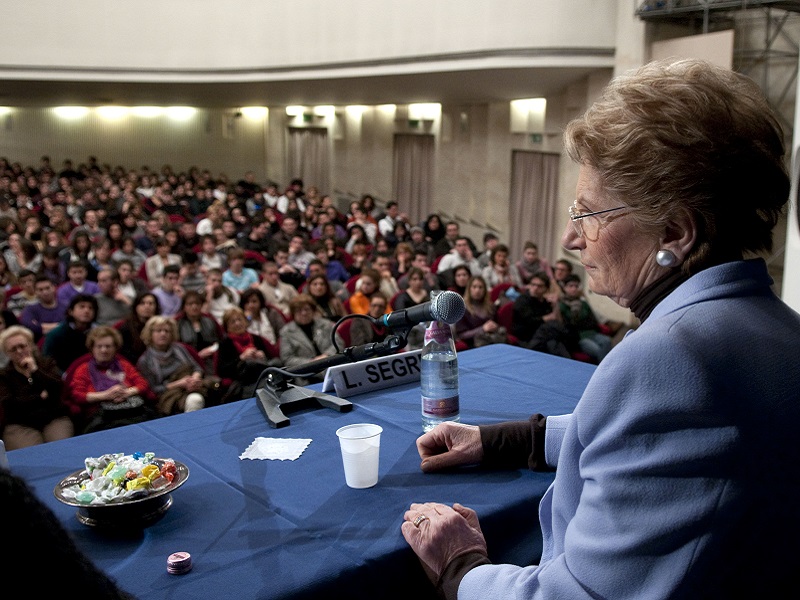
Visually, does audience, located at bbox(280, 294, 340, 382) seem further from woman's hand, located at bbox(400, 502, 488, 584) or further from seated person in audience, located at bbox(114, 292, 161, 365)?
woman's hand, located at bbox(400, 502, 488, 584)

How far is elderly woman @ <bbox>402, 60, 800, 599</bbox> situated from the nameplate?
115cm

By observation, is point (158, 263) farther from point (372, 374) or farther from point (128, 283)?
point (372, 374)

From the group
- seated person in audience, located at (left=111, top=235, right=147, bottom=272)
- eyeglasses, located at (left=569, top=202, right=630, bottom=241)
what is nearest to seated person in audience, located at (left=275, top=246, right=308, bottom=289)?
seated person in audience, located at (left=111, top=235, right=147, bottom=272)

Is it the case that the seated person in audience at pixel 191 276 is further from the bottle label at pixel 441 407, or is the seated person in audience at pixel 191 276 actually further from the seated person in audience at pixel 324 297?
the bottle label at pixel 441 407

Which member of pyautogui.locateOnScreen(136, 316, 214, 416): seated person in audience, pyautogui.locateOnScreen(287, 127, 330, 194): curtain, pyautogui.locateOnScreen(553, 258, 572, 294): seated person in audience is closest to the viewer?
pyautogui.locateOnScreen(136, 316, 214, 416): seated person in audience

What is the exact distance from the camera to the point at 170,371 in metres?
4.66

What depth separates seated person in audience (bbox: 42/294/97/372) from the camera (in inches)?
189

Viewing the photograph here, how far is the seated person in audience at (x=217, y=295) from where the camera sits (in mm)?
6305

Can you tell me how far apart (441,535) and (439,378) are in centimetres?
72

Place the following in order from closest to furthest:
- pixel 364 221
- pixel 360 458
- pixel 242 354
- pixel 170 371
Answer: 1. pixel 360 458
2. pixel 170 371
3. pixel 242 354
4. pixel 364 221

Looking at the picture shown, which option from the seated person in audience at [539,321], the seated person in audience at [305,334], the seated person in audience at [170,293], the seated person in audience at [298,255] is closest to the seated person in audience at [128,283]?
the seated person in audience at [170,293]

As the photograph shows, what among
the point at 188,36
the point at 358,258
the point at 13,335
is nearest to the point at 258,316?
the point at 13,335

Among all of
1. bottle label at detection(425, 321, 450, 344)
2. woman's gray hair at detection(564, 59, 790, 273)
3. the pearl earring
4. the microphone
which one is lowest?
bottle label at detection(425, 321, 450, 344)

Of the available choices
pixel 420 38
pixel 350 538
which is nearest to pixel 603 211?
pixel 350 538
